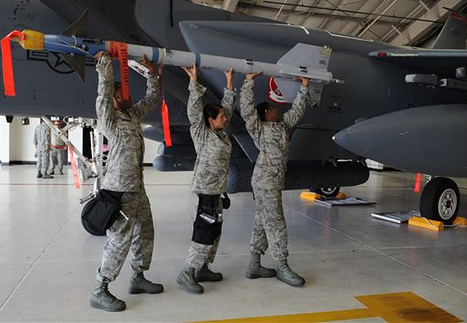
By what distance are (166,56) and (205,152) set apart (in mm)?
911

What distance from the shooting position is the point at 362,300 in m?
3.52

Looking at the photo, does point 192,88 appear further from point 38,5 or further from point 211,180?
point 38,5

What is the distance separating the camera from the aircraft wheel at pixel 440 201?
267 inches

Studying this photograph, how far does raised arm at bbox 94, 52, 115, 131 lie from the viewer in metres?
3.23

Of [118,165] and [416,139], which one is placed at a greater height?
[416,139]

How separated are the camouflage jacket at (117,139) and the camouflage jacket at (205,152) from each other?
1.60 ft

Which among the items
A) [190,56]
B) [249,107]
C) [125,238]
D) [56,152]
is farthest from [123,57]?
[56,152]

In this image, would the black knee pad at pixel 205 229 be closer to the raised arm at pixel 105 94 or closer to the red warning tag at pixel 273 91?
the raised arm at pixel 105 94

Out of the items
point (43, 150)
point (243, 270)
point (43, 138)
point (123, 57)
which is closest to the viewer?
point (123, 57)

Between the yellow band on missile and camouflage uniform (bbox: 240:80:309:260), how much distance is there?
171 cm

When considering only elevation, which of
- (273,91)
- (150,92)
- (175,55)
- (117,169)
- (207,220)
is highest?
(175,55)

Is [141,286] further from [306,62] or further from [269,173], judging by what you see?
[306,62]

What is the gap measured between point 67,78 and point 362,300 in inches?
165

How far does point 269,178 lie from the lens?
153 inches
